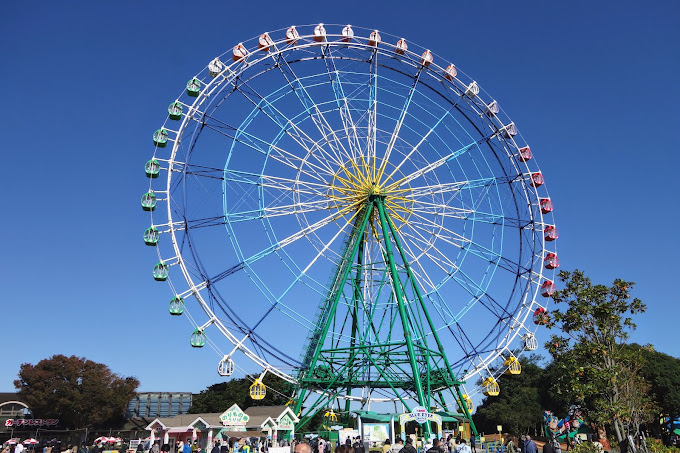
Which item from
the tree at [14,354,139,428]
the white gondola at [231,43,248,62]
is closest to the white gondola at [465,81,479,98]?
the white gondola at [231,43,248,62]

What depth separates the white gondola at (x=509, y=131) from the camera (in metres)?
34.0

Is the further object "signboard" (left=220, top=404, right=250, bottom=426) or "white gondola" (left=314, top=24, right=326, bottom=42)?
"white gondola" (left=314, top=24, right=326, bottom=42)

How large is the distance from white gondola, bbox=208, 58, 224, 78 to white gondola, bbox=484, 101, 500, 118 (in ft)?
51.5

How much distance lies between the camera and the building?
6297cm

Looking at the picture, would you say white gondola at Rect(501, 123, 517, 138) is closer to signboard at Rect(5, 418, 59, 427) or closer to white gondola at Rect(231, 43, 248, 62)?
white gondola at Rect(231, 43, 248, 62)

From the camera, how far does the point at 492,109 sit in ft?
112

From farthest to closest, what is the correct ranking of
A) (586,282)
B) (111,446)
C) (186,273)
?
(111,446), (186,273), (586,282)

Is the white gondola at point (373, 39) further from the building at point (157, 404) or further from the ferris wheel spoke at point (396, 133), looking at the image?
the building at point (157, 404)

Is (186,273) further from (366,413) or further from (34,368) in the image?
(34,368)

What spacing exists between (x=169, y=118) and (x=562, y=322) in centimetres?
2091

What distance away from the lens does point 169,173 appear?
2880 cm

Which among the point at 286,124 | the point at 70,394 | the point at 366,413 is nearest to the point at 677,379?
the point at 366,413

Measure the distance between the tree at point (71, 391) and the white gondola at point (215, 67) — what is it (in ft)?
120

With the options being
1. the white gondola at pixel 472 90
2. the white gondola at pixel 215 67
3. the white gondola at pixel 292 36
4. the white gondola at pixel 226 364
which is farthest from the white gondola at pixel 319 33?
the white gondola at pixel 226 364
